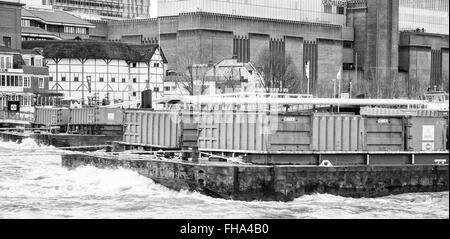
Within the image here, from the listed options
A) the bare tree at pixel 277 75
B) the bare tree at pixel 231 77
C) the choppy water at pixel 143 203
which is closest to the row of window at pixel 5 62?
the bare tree at pixel 231 77

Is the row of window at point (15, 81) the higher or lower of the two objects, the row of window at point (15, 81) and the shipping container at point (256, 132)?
the higher

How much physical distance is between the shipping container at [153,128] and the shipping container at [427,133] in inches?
435

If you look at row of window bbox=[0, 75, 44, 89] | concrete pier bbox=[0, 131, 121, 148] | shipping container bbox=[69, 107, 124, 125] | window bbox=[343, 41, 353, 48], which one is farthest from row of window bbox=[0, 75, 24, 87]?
window bbox=[343, 41, 353, 48]

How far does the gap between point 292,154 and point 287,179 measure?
2310mm

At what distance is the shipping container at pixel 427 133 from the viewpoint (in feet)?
164

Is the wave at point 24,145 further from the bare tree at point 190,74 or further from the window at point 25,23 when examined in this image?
the window at point 25,23

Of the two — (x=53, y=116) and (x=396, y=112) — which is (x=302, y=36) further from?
(x=396, y=112)

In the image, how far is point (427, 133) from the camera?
50.8m

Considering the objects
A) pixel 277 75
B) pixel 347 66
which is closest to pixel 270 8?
pixel 347 66

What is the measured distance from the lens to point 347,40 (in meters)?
195

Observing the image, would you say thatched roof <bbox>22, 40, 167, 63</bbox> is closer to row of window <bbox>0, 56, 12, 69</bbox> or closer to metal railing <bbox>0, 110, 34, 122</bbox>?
row of window <bbox>0, 56, 12, 69</bbox>

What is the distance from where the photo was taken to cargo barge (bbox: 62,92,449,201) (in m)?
Answer: 44.6

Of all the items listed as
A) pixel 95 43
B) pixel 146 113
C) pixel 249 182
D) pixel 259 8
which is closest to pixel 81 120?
pixel 146 113

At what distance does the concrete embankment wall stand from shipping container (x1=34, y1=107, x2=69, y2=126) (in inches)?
1377
